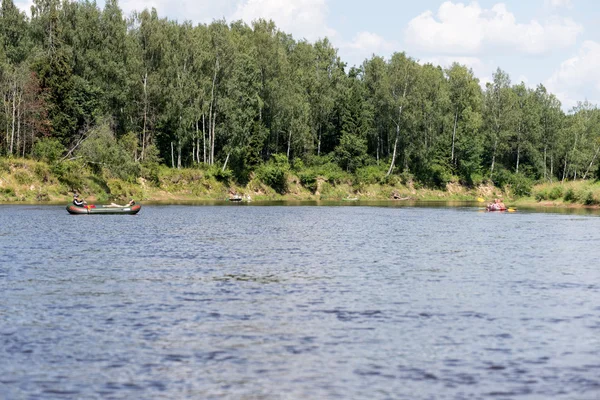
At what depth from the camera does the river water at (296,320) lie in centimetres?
1739

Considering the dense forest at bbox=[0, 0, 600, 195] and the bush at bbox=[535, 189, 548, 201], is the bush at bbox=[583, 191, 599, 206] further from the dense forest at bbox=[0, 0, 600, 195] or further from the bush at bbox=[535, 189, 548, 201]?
the dense forest at bbox=[0, 0, 600, 195]

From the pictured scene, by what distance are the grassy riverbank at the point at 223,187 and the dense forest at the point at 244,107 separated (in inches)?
84.3

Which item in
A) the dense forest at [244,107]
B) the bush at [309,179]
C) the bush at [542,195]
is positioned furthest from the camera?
the bush at [309,179]

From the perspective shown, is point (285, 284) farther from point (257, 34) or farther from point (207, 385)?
point (257, 34)

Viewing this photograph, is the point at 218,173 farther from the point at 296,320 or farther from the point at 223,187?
the point at 296,320

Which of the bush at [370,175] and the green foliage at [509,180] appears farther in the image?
the green foliage at [509,180]

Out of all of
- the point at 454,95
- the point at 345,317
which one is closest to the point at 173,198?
the point at 454,95

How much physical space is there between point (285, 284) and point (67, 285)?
355 inches

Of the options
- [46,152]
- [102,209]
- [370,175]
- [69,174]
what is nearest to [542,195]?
[370,175]

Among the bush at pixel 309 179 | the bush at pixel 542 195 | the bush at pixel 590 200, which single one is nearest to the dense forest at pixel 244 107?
the bush at pixel 309 179

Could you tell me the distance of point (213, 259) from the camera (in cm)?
4028

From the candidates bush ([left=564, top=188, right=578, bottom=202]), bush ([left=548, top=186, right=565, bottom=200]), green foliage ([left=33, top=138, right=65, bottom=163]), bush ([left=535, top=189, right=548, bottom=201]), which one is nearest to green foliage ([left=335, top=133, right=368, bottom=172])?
bush ([left=535, top=189, right=548, bottom=201])

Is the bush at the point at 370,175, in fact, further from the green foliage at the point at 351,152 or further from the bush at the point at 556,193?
the bush at the point at 556,193

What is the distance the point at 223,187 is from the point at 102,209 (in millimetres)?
40840
